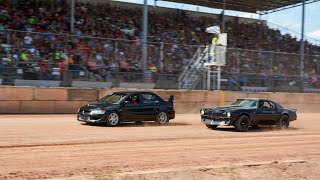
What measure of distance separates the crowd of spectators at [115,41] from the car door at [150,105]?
4963mm

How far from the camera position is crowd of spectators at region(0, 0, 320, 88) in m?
20.3

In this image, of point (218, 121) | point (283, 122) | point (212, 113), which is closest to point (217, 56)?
point (283, 122)

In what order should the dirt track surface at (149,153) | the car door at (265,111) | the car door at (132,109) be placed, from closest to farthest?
the dirt track surface at (149,153)
the car door at (132,109)
the car door at (265,111)

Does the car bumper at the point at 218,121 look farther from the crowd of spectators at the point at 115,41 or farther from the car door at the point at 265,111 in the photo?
the crowd of spectators at the point at 115,41

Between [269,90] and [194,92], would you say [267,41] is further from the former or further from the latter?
[194,92]

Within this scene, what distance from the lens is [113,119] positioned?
52.7 ft

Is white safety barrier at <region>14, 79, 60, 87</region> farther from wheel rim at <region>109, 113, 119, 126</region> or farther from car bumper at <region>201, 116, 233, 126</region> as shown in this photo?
car bumper at <region>201, 116, 233, 126</region>

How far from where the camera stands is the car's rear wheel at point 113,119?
1594 centimetres

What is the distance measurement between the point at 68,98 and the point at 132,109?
18.5ft

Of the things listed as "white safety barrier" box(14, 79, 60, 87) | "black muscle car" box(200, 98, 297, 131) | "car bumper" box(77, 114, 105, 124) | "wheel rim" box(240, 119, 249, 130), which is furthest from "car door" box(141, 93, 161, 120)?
"white safety barrier" box(14, 79, 60, 87)

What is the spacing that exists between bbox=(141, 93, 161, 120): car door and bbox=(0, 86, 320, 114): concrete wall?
16.6ft

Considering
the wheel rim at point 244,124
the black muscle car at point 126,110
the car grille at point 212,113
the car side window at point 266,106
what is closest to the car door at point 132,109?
the black muscle car at point 126,110

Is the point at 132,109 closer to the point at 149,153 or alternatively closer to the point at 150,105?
the point at 150,105

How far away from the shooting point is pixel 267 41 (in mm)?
43000
